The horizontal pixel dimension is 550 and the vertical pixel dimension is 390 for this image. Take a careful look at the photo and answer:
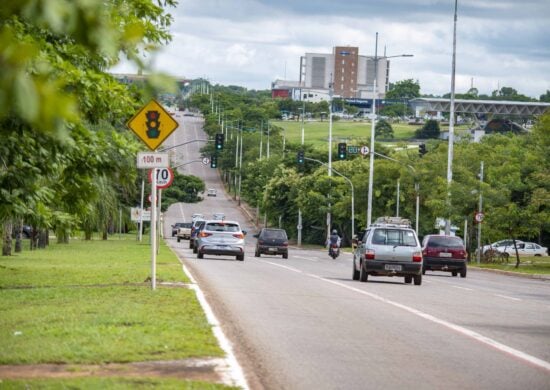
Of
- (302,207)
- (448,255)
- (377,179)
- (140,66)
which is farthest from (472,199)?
(140,66)

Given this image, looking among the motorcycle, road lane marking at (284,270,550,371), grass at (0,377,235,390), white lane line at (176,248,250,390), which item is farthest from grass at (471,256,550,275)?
grass at (0,377,235,390)

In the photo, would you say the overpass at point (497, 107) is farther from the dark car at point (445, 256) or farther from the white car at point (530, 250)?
the dark car at point (445, 256)

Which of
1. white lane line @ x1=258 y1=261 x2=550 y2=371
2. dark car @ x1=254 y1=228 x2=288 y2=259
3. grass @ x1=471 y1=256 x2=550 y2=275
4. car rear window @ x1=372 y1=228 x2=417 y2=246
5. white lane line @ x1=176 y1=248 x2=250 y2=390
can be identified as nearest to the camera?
white lane line @ x1=176 y1=248 x2=250 y2=390

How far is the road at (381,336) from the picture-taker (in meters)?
11.0

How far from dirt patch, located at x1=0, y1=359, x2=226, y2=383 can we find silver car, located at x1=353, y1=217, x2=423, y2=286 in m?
20.8

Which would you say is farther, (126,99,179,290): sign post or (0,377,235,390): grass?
(126,99,179,290): sign post

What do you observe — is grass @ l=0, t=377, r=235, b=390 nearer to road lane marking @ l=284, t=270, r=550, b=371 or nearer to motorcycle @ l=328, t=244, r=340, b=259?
road lane marking @ l=284, t=270, r=550, b=371

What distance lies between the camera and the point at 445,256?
45469 mm

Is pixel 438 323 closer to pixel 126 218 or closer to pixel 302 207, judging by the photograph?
pixel 126 218

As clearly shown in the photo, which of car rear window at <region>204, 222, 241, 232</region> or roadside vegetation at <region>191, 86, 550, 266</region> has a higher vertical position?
roadside vegetation at <region>191, 86, 550, 266</region>

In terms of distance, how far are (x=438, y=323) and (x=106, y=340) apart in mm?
6529

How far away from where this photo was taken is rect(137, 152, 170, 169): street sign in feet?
67.6

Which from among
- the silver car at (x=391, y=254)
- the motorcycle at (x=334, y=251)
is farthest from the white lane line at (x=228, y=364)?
the motorcycle at (x=334, y=251)

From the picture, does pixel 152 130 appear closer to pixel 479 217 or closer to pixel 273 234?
pixel 273 234
